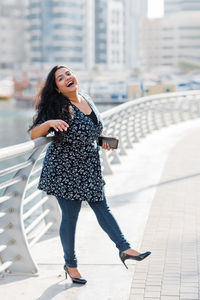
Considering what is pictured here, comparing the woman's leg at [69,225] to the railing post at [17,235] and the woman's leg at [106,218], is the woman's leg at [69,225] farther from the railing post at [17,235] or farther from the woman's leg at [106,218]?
the railing post at [17,235]

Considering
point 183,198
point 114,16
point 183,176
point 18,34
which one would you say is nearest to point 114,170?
point 183,176

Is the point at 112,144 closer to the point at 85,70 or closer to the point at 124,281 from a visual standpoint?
the point at 124,281

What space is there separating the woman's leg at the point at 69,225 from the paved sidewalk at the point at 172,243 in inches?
18.4

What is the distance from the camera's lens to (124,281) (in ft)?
Result: 14.1

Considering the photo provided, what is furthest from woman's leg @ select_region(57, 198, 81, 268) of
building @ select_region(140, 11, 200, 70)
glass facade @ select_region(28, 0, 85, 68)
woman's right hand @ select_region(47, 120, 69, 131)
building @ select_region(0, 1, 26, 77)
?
building @ select_region(140, 11, 200, 70)

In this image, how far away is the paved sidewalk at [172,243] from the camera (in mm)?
Result: 4062

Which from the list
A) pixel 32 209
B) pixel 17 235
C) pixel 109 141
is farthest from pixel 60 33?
pixel 109 141

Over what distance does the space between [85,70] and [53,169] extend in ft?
548

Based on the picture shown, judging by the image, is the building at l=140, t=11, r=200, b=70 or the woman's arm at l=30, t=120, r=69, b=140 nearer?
the woman's arm at l=30, t=120, r=69, b=140

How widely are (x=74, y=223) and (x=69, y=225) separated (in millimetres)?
36

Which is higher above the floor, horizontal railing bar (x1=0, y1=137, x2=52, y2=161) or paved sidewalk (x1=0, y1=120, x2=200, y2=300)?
horizontal railing bar (x1=0, y1=137, x2=52, y2=161)

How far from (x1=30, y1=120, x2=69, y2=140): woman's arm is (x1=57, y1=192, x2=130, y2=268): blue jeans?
1.49 ft

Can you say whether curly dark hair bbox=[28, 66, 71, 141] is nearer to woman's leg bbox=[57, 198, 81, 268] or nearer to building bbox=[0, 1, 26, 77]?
woman's leg bbox=[57, 198, 81, 268]

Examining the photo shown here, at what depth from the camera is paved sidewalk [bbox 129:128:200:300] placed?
4.06 meters
